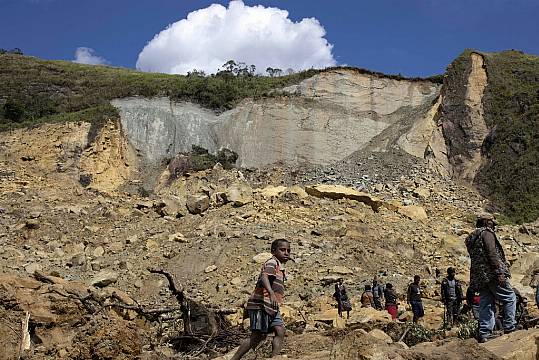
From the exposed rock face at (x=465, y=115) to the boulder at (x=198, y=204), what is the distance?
13355 mm

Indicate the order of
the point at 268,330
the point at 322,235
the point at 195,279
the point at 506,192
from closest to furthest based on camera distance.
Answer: the point at 268,330 → the point at 195,279 → the point at 322,235 → the point at 506,192

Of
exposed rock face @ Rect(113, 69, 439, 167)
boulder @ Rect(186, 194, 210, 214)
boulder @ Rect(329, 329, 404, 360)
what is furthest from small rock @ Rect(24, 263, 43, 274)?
boulder @ Rect(329, 329, 404, 360)

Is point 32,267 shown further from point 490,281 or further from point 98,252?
point 490,281

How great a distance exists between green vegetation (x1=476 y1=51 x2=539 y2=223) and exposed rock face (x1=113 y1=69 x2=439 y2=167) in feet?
10.9

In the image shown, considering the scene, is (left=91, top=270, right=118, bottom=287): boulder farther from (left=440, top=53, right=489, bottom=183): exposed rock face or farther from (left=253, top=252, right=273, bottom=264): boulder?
(left=440, top=53, right=489, bottom=183): exposed rock face

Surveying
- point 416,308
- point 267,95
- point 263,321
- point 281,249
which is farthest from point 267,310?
point 267,95

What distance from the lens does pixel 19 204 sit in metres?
19.5

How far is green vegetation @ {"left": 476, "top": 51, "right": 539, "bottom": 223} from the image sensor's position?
924 inches

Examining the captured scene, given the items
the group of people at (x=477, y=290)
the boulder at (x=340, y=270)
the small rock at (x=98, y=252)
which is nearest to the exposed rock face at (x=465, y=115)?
the boulder at (x=340, y=270)

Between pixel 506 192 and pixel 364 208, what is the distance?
8641 mm

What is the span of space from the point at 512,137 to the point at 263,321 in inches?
942

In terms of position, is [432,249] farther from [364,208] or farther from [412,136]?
[412,136]

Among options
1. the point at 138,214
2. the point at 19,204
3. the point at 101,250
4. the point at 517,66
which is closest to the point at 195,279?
the point at 101,250

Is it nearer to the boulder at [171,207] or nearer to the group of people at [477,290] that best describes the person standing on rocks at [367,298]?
the group of people at [477,290]
